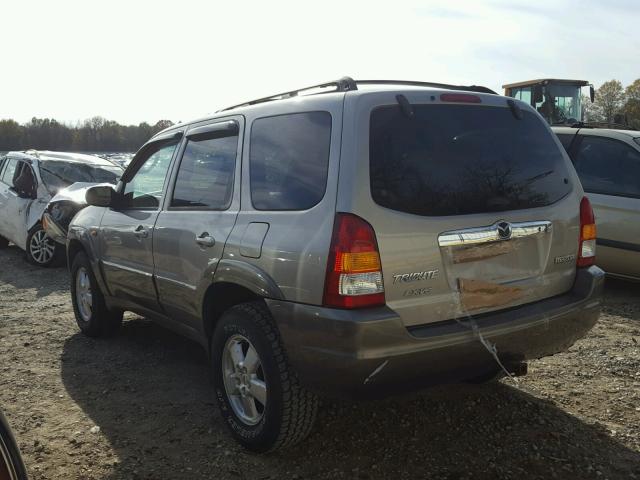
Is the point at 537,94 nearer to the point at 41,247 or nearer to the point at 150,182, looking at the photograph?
the point at 41,247

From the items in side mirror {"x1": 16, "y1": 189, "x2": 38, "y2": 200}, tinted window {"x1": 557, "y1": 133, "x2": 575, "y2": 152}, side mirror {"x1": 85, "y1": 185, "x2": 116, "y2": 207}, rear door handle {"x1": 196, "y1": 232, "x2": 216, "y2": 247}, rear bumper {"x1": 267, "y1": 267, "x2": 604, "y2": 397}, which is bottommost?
rear bumper {"x1": 267, "y1": 267, "x2": 604, "y2": 397}

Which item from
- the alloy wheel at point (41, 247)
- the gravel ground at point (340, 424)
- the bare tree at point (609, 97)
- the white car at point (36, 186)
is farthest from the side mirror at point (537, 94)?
the bare tree at point (609, 97)

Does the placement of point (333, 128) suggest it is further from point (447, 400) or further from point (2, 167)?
point (2, 167)

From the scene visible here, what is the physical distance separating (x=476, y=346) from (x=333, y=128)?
121 cm

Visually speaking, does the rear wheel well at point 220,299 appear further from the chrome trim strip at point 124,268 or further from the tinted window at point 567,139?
the tinted window at point 567,139

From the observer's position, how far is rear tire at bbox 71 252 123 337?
513cm

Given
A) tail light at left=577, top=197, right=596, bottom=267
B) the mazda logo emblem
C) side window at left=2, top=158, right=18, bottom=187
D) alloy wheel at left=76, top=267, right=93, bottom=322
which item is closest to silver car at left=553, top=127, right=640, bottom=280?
tail light at left=577, top=197, right=596, bottom=267

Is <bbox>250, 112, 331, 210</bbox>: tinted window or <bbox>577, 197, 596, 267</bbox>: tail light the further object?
<bbox>577, 197, 596, 267</bbox>: tail light

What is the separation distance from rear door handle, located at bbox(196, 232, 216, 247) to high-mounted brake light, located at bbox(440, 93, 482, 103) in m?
1.43

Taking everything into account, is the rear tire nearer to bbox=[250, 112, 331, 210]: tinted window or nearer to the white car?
bbox=[250, 112, 331, 210]: tinted window

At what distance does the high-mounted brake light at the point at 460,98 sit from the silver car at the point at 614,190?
395cm

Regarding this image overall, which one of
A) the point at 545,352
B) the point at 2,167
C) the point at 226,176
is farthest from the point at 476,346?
the point at 2,167

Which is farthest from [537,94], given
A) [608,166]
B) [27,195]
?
[27,195]

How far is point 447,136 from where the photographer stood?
2.86 metres
